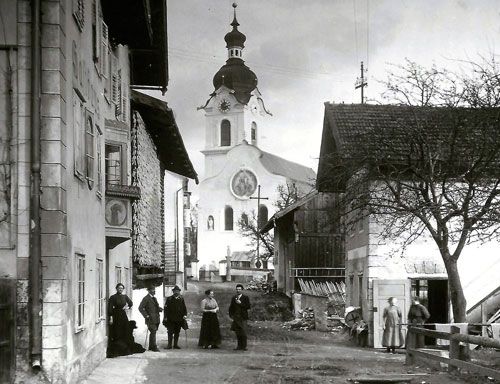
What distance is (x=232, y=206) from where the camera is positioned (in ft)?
282

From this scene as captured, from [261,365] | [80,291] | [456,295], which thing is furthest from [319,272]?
[80,291]

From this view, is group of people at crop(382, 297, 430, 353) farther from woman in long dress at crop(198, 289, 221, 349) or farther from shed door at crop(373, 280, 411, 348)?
woman in long dress at crop(198, 289, 221, 349)

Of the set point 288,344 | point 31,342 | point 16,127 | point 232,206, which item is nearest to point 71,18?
point 16,127

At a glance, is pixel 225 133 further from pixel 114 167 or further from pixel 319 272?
pixel 114 167

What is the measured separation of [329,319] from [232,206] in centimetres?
5443

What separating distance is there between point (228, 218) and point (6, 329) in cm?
7488

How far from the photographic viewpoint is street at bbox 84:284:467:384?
48.9 ft

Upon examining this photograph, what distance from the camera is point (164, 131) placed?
28984 mm

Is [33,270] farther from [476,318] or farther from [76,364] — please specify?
[476,318]

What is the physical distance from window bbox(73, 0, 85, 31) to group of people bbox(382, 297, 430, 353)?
12.0m

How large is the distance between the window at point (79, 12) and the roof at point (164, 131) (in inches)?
368

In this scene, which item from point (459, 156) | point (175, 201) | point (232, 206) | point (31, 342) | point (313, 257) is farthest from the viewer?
point (232, 206)

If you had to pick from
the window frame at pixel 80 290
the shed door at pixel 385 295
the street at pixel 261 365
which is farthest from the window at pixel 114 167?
the shed door at pixel 385 295

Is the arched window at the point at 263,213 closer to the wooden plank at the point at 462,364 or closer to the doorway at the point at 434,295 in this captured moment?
the doorway at the point at 434,295
